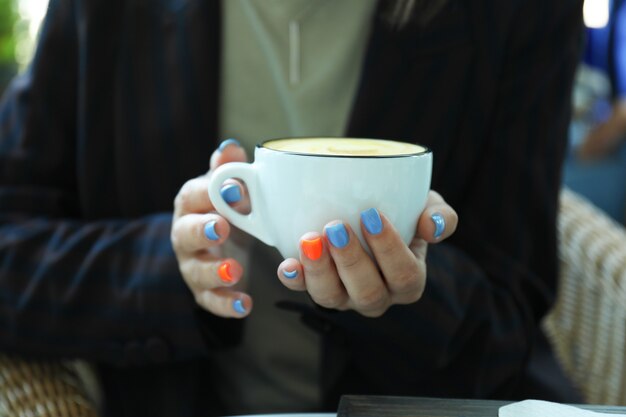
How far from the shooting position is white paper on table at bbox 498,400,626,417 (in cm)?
38

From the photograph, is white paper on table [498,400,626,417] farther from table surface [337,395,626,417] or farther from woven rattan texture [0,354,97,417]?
woven rattan texture [0,354,97,417]

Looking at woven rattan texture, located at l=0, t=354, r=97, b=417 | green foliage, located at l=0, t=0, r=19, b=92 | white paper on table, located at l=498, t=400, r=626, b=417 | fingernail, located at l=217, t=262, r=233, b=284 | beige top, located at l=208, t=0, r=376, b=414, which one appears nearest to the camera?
white paper on table, located at l=498, t=400, r=626, b=417

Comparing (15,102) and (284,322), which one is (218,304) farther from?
(15,102)

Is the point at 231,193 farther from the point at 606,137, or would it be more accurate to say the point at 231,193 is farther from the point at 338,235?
the point at 606,137

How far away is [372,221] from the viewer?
40 cm

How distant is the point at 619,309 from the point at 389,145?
0.48 meters

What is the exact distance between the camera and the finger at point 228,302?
1.68ft

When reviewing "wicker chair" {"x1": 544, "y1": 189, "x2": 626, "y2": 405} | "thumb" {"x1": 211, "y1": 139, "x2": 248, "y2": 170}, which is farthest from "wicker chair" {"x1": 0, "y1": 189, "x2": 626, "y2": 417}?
"thumb" {"x1": 211, "y1": 139, "x2": 248, "y2": 170}

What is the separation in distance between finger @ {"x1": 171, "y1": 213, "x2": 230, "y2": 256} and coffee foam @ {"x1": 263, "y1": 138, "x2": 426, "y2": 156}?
0.06m

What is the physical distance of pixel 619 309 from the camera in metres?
0.80

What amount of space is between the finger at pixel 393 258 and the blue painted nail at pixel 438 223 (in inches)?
0.8

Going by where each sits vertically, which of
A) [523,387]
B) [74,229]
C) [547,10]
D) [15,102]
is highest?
[547,10]

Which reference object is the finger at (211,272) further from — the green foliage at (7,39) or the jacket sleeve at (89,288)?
the green foliage at (7,39)

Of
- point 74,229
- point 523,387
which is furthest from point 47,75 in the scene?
point 523,387
